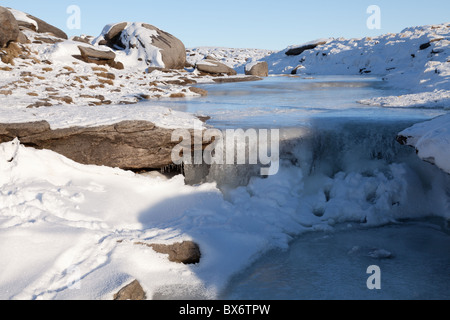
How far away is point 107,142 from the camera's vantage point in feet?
16.1

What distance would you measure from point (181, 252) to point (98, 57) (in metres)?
11.8

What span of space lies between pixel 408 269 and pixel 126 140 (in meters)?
3.41

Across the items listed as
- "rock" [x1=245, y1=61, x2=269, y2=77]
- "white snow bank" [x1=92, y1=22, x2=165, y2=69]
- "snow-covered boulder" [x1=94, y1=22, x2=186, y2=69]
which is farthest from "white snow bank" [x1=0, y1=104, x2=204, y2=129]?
"rock" [x1=245, y1=61, x2=269, y2=77]

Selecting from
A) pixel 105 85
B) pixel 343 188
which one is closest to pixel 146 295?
pixel 343 188

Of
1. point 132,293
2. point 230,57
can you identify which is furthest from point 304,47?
point 132,293

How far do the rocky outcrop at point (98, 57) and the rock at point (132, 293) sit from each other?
38.7 feet

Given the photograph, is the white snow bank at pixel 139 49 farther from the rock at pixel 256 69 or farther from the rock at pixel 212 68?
the rock at pixel 256 69

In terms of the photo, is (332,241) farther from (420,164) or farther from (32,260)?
(32,260)

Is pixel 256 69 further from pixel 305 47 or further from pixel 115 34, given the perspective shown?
pixel 305 47

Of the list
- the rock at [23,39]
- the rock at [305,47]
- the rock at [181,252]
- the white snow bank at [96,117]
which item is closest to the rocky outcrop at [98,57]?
the rock at [23,39]

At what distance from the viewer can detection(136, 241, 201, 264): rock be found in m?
3.41

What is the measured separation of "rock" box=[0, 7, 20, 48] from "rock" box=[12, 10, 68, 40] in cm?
416

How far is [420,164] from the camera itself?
485 cm

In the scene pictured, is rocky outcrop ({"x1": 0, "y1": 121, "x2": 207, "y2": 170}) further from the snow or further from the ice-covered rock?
the snow
